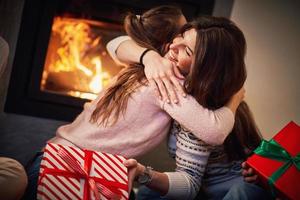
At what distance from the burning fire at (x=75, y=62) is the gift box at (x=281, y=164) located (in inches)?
40.1

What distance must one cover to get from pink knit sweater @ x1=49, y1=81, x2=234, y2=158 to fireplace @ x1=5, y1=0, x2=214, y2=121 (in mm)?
693

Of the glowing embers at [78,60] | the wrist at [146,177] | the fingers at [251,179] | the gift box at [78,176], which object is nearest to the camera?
the gift box at [78,176]

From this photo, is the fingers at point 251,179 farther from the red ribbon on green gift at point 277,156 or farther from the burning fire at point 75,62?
the burning fire at point 75,62

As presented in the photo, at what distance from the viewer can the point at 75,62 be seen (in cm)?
175

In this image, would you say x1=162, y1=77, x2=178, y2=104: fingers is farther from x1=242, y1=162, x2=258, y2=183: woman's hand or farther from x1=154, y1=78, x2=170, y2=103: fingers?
x1=242, y1=162, x2=258, y2=183: woman's hand

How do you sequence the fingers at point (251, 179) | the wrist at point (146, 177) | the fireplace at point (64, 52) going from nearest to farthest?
the wrist at point (146, 177) < the fingers at point (251, 179) < the fireplace at point (64, 52)

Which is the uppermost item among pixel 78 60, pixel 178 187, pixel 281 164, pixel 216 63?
pixel 216 63

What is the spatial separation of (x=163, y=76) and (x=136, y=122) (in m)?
0.14

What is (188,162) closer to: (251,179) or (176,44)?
(251,179)

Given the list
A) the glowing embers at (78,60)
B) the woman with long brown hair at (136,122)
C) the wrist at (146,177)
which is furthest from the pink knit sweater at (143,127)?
the glowing embers at (78,60)

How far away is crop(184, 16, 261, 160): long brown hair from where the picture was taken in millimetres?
940

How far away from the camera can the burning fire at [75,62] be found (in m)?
1.72

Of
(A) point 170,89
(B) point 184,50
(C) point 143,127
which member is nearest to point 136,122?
(C) point 143,127

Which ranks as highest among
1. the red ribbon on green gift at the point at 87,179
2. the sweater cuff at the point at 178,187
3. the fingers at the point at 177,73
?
the fingers at the point at 177,73
